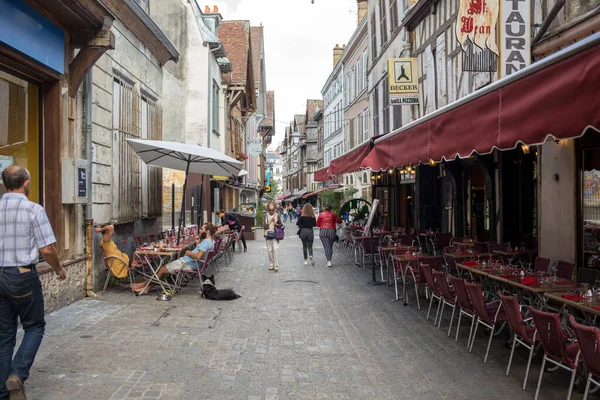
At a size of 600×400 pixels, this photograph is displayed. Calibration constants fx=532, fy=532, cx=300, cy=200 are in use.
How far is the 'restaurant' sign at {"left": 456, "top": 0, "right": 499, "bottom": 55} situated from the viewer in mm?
9047

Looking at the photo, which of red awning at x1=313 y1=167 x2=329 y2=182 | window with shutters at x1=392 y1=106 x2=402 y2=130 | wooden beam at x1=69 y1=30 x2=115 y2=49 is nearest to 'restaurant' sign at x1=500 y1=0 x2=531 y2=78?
red awning at x1=313 y1=167 x2=329 y2=182

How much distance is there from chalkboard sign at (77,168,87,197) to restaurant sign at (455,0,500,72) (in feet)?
21.7

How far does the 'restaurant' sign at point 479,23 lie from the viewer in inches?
356

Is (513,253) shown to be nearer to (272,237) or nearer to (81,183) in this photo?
(272,237)

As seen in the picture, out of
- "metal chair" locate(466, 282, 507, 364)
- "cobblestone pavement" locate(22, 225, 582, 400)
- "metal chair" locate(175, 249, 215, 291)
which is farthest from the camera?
"metal chair" locate(175, 249, 215, 291)

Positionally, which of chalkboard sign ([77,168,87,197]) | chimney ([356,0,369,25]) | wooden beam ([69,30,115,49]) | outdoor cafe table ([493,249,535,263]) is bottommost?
outdoor cafe table ([493,249,535,263])

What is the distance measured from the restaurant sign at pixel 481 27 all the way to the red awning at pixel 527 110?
358cm

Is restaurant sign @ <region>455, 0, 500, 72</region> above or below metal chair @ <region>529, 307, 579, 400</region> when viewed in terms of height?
above

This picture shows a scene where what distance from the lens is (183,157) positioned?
428 inches

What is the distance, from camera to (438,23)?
14.0 meters

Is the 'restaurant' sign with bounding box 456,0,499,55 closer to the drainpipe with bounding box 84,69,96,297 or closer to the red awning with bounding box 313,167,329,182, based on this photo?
the red awning with bounding box 313,167,329,182

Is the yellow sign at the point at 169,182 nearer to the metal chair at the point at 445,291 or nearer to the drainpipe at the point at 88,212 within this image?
the drainpipe at the point at 88,212

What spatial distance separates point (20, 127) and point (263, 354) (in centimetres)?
453

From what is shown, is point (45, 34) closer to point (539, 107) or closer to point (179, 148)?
point (179, 148)
